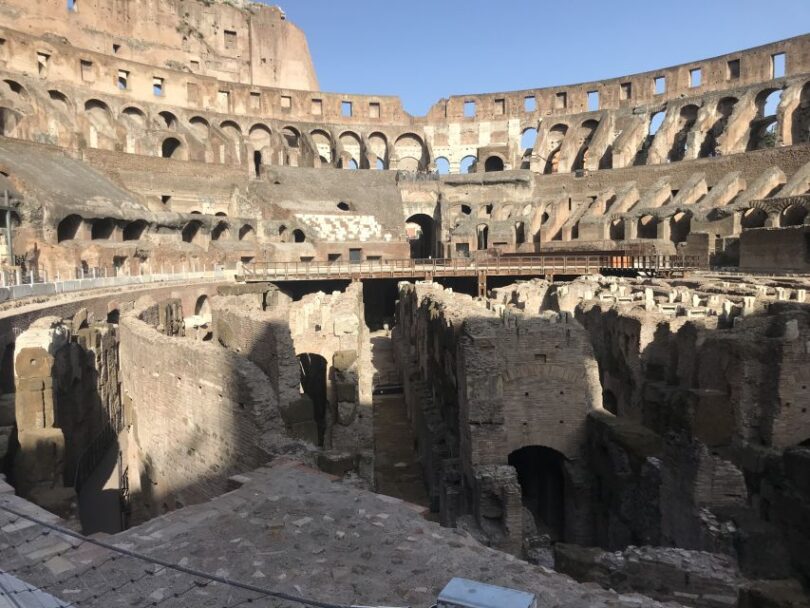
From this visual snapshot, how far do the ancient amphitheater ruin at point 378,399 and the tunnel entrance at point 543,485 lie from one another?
0.04 m

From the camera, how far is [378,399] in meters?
16.5

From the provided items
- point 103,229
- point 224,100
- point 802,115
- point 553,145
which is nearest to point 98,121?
point 224,100

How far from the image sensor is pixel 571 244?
34562 mm

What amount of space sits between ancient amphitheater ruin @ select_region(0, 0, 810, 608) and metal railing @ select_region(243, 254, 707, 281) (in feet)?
0.62

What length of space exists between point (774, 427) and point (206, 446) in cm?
718

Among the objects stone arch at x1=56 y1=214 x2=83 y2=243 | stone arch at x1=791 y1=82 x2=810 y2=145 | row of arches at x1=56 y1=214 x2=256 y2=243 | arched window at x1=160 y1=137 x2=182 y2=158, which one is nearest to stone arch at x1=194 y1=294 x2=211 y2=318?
row of arches at x1=56 y1=214 x2=256 y2=243

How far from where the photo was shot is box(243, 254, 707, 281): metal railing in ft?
92.1

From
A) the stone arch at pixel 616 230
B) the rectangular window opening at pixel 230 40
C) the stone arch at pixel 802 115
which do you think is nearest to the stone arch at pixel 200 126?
the rectangular window opening at pixel 230 40

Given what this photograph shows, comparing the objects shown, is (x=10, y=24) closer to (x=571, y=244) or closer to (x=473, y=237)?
(x=473, y=237)

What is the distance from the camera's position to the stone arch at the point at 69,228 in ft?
82.7

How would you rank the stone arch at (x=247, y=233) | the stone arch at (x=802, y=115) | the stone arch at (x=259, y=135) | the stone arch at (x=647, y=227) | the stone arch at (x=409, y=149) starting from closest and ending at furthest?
the stone arch at (x=647, y=227)
the stone arch at (x=247, y=233)
the stone arch at (x=802, y=115)
the stone arch at (x=259, y=135)
the stone arch at (x=409, y=149)

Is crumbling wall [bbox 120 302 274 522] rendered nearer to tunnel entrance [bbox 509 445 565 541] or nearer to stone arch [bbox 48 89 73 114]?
tunnel entrance [bbox 509 445 565 541]

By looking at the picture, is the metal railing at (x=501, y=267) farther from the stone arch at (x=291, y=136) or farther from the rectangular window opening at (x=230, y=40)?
the rectangular window opening at (x=230, y=40)

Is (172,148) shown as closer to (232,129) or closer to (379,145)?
(232,129)
